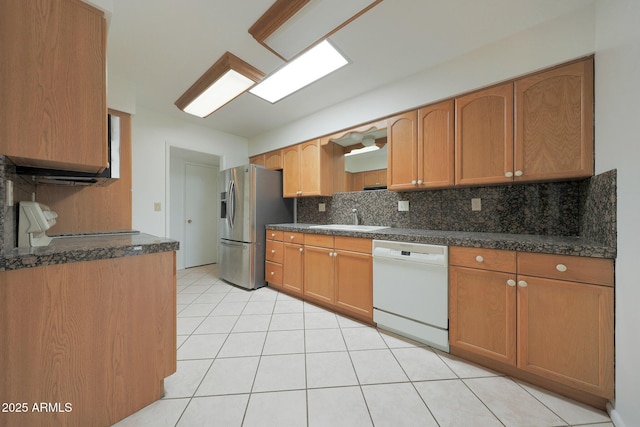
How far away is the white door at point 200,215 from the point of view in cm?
395

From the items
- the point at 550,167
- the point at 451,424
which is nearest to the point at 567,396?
the point at 451,424

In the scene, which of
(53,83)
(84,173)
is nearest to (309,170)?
(84,173)

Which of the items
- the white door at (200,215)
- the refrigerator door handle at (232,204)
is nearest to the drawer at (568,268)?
the refrigerator door handle at (232,204)

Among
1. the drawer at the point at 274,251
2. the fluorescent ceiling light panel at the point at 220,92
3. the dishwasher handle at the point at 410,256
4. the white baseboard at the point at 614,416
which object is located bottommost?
the white baseboard at the point at 614,416

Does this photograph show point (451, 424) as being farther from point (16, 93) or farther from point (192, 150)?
point (192, 150)

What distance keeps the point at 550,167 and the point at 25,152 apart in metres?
2.81

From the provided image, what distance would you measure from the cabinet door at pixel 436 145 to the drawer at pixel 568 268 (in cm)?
78

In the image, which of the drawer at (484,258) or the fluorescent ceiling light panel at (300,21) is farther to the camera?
the drawer at (484,258)

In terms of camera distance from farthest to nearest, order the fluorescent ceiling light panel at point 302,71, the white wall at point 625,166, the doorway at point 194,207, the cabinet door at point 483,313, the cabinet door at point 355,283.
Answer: the doorway at point 194,207
the cabinet door at point 355,283
the fluorescent ceiling light panel at point 302,71
the cabinet door at point 483,313
the white wall at point 625,166

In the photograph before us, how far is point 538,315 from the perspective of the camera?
1.23m

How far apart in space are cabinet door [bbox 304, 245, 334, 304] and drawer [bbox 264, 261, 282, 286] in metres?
0.46

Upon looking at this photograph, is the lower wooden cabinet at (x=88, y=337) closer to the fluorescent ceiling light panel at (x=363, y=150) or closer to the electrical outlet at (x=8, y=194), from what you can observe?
the electrical outlet at (x=8, y=194)

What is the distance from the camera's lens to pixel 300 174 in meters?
2.96

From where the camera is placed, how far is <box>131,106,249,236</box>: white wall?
107 inches
